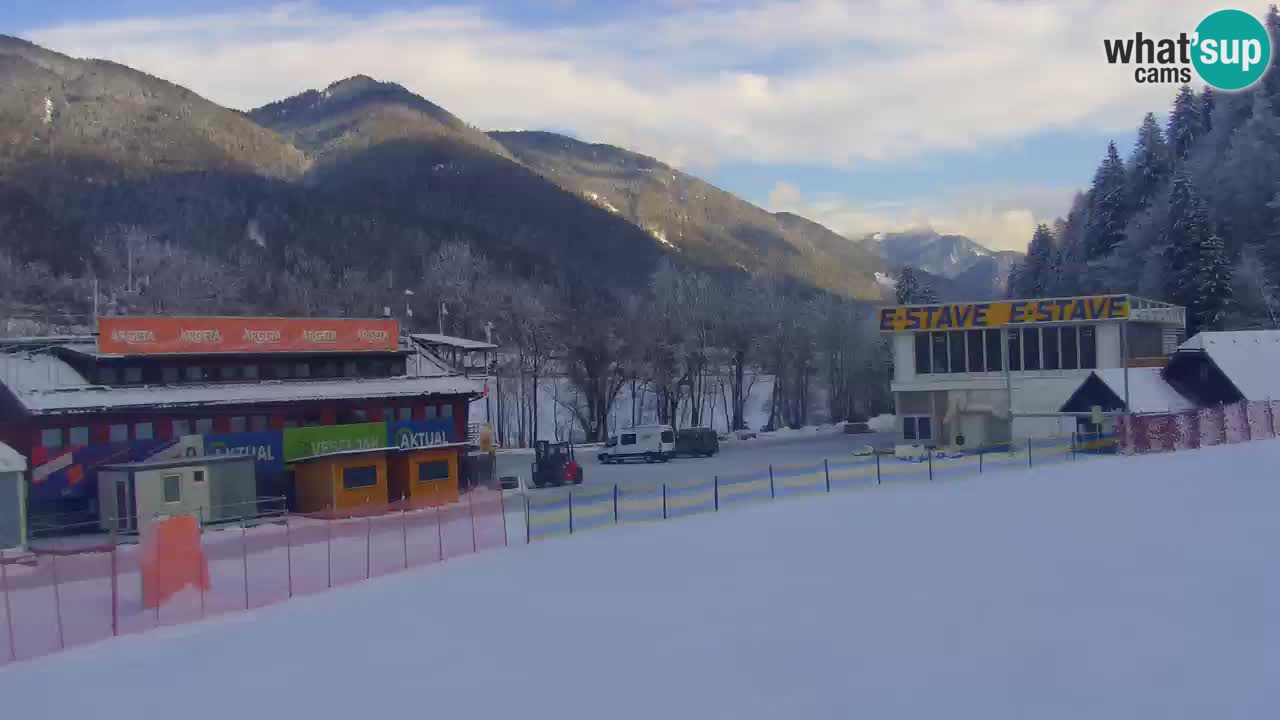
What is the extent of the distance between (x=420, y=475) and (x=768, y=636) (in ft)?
83.3

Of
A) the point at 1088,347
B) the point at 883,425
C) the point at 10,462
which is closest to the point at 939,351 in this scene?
the point at 1088,347

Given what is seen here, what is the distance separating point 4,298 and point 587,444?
6347 centimetres

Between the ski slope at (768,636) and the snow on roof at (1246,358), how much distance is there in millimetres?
30087

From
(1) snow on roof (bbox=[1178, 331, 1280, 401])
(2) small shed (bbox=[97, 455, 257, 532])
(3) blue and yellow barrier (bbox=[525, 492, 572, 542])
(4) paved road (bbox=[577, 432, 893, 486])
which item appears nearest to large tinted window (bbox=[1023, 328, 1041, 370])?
(1) snow on roof (bbox=[1178, 331, 1280, 401])

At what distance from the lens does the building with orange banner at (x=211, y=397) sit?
3359cm

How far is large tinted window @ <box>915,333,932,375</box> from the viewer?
2426 inches

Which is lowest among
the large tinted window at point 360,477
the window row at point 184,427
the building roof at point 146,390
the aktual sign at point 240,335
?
the large tinted window at point 360,477

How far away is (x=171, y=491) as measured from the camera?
106 feet

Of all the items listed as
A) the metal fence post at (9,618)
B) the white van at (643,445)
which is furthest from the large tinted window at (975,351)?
the metal fence post at (9,618)

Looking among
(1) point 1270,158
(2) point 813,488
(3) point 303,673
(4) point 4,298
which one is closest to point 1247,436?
(2) point 813,488

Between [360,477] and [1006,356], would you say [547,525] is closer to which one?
[360,477]

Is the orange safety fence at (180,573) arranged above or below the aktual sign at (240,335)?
below

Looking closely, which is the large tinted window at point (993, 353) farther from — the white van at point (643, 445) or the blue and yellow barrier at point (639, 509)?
the blue and yellow barrier at point (639, 509)

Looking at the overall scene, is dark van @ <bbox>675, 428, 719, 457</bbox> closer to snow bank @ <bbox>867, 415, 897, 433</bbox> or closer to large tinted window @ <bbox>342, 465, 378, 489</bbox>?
snow bank @ <bbox>867, 415, 897, 433</bbox>
